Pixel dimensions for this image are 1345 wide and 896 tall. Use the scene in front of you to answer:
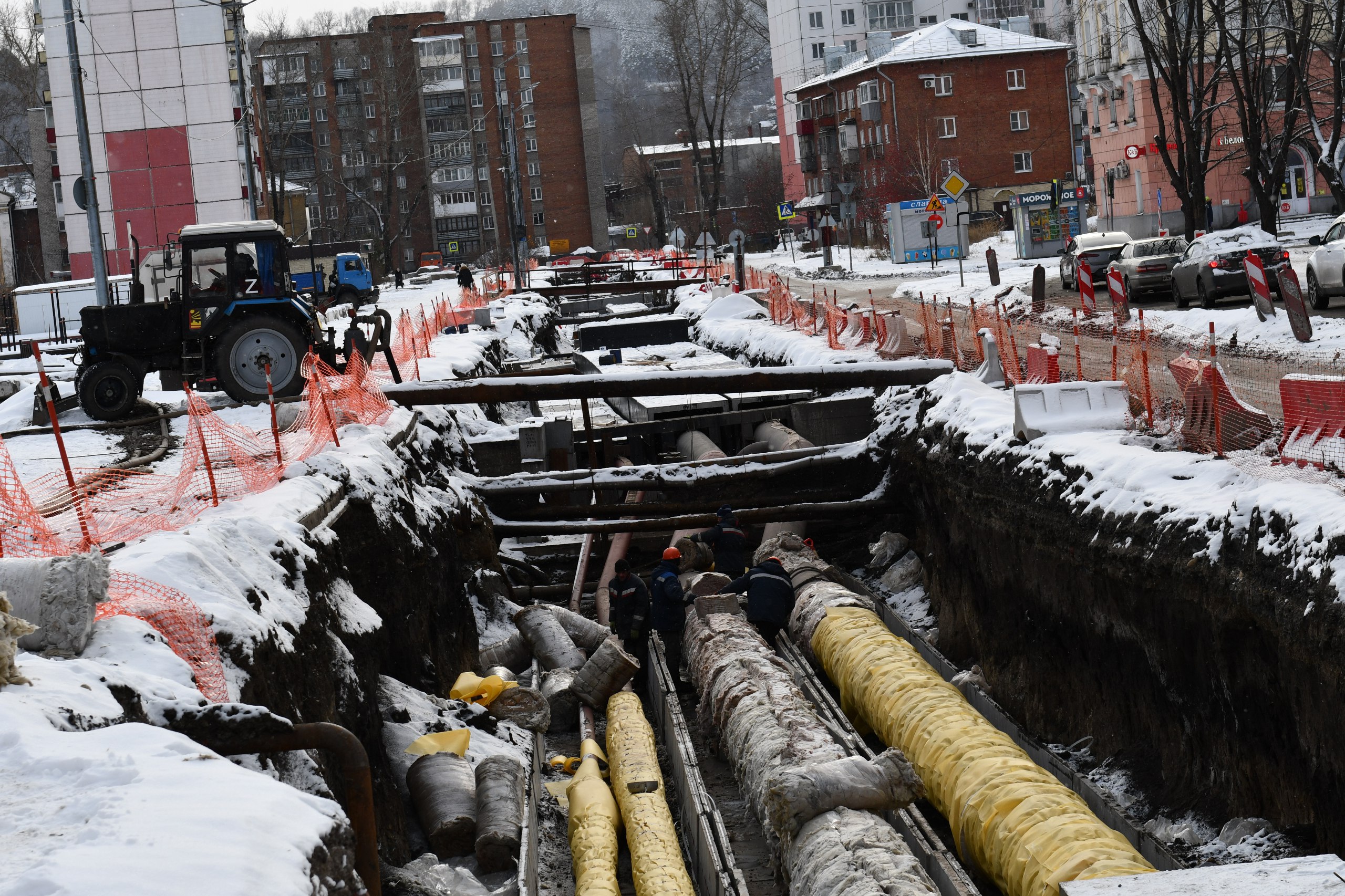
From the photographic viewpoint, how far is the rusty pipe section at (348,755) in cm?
559

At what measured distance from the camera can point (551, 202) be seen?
99562 mm

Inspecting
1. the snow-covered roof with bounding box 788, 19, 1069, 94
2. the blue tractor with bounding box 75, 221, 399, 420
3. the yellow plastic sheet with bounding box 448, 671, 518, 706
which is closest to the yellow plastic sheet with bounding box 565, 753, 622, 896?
the yellow plastic sheet with bounding box 448, 671, 518, 706

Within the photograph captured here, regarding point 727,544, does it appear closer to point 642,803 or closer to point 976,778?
point 642,803

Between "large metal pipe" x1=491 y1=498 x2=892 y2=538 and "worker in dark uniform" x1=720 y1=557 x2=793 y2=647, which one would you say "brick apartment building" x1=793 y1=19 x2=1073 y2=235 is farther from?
"worker in dark uniform" x1=720 y1=557 x2=793 y2=647

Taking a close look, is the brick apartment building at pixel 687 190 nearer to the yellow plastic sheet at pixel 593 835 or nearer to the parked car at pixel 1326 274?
the parked car at pixel 1326 274

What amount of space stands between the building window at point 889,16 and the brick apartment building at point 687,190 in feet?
43.9

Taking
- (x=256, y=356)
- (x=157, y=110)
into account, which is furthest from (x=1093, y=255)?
(x=157, y=110)

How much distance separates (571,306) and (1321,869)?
45529 mm

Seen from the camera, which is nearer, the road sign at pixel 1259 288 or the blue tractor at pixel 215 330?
the blue tractor at pixel 215 330

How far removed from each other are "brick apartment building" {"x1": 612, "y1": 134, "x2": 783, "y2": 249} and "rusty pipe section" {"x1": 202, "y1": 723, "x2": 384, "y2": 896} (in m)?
88.2

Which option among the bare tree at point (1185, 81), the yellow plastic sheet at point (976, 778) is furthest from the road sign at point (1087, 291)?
the yellow plastic sheet at point (976, 778)

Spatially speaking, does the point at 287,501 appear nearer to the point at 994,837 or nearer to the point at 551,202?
the point at 994,837

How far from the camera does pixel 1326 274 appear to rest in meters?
21.8

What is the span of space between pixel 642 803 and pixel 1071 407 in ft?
19.4
